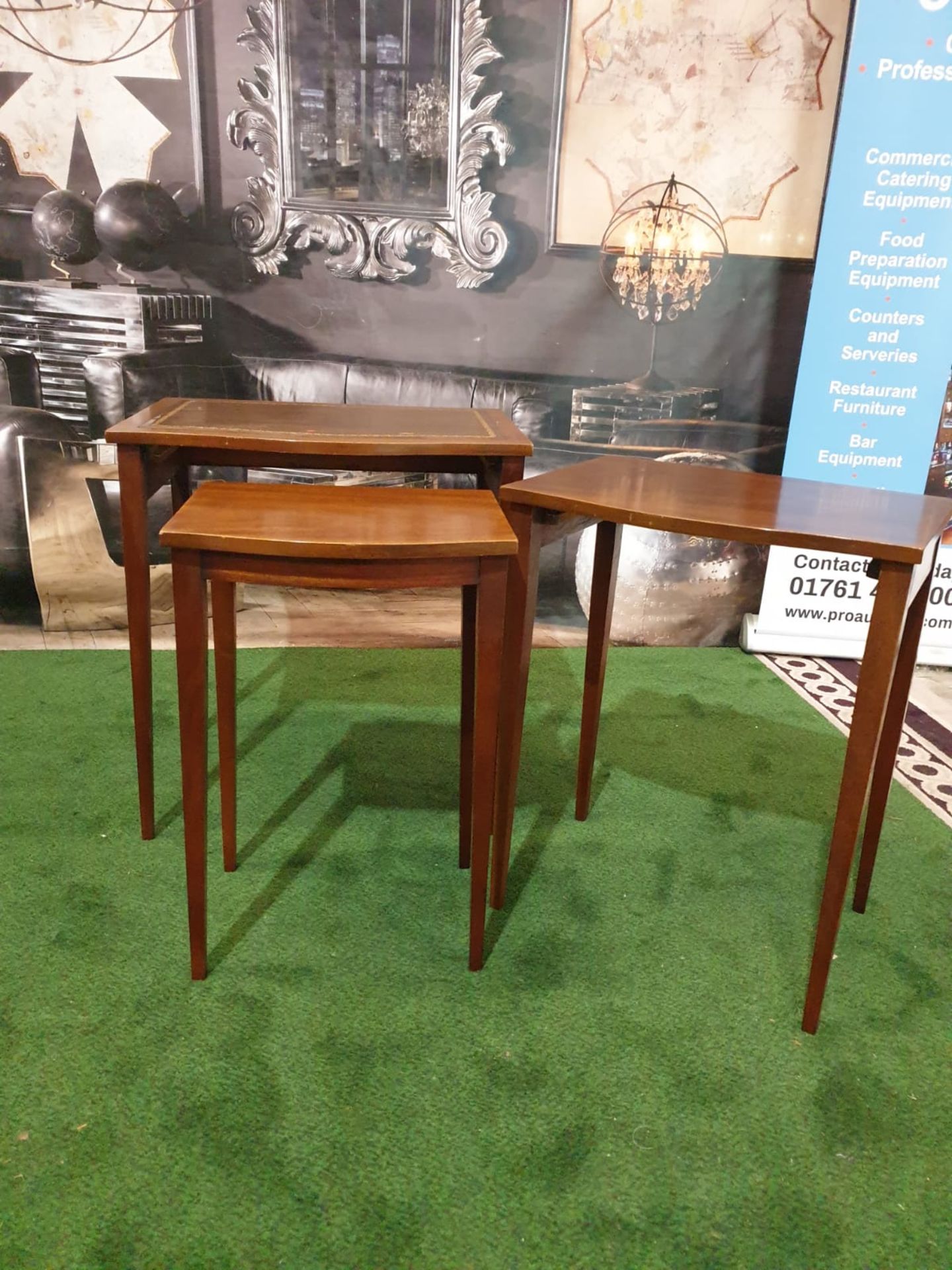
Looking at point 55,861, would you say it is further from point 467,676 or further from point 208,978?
point 467,676

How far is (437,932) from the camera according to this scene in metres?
1.52

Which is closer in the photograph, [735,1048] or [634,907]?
[735,1048]

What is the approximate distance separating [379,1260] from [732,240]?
2565 millimetres

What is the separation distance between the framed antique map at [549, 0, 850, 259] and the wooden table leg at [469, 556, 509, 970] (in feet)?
5.62

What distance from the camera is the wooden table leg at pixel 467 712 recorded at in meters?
1.64

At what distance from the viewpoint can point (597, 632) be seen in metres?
1.76

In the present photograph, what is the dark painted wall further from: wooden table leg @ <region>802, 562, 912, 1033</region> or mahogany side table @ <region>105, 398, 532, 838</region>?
wooden table leg @ <region>802, 562, 912, 1033</region>

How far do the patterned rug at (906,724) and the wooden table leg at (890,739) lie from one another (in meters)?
0.44

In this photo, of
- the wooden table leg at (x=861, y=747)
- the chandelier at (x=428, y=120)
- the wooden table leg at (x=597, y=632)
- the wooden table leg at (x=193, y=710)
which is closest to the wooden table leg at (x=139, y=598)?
the wooden table leg at (x=193, y=710)

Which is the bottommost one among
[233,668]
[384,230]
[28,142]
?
[233,668]

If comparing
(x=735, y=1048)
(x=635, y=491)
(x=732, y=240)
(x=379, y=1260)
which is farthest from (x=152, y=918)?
(x=732, y=240)

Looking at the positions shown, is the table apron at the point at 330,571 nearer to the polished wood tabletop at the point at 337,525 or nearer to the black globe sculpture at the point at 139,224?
the polished wood tabletop at the point at 337,525

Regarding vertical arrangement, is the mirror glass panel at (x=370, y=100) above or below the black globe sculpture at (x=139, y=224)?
above

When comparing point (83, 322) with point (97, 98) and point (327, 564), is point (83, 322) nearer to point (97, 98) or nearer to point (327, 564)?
point (97, 98)
